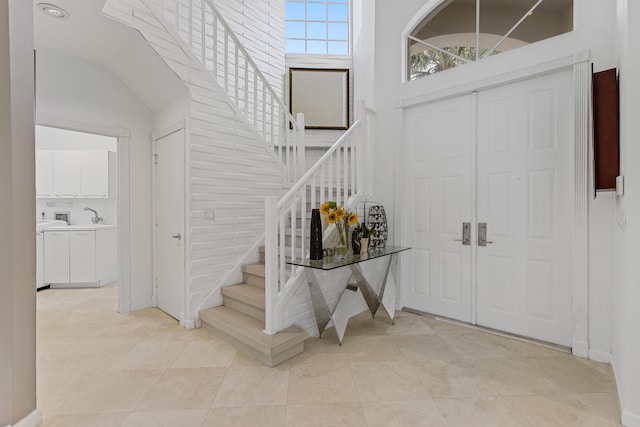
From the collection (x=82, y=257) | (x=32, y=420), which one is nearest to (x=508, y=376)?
(x=32, y=420)

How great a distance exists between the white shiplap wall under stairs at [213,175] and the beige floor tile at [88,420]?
51.2 inches

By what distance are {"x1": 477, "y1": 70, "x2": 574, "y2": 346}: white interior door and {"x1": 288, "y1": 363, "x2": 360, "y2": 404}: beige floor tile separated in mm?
1641

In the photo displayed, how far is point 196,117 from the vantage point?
304cm

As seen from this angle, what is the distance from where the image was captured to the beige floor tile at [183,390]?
1.86 m

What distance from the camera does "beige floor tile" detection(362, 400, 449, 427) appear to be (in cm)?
170

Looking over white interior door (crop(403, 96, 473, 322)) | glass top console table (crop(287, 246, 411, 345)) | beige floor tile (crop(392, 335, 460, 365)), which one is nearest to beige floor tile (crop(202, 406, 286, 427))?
glass top console table (crop(287, 246, 411, 345))

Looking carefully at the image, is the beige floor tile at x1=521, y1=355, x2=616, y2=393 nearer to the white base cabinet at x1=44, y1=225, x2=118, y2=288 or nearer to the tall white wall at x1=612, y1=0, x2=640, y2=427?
the tall white wall at x1=612, y1=0, x2=640, y2=427

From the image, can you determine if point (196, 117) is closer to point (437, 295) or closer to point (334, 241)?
point (334, 241)

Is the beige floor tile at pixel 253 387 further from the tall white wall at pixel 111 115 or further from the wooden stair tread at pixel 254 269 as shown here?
the tall white wall at pixel 111 115

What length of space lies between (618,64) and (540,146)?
0.70 meters

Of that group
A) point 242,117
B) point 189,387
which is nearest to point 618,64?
point 242,117

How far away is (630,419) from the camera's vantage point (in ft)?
5.42

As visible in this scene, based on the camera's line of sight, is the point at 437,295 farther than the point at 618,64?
Yes

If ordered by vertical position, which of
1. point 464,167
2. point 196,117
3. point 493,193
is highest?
point 196,117
